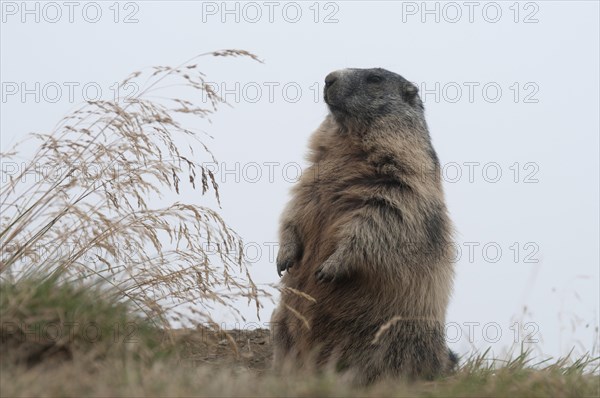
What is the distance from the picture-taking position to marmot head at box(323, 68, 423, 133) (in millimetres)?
5746

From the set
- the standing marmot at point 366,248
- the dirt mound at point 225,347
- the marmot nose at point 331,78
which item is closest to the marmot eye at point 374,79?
the standing marmot at point 366,248

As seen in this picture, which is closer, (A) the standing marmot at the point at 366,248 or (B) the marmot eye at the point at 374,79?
(A) the standing marmot at the point at 366,248

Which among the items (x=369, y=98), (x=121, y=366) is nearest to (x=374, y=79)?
(x=369, y=98)

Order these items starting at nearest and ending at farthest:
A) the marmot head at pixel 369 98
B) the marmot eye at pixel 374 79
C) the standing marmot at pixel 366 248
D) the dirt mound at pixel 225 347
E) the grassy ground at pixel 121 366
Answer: the grassy ground at pixel 121 366 < the dirt mound at pixel 225 347 < the standing marmot at pixel 366 248 < the marmot head at pixel 369 98 < the marmot eye at pixel 374 79

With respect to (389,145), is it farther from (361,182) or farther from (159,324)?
(159,324)

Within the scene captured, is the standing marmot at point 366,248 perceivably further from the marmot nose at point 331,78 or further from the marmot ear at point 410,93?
the marmot ear at point 410,93

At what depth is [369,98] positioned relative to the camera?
585cm

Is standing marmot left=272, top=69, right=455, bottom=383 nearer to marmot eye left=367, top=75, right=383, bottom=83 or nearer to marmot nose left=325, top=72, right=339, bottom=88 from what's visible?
marmot nose left=325, top=72, right=339, bottom=88

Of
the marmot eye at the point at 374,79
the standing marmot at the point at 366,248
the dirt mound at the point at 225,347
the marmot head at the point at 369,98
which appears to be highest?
the marmot eye at the point at 374,79

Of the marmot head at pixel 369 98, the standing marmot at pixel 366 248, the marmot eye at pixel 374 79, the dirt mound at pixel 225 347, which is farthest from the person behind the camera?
the marmot eye at pixel 374 79

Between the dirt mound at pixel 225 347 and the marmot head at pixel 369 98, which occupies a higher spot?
the marmot head at pixel 369 98

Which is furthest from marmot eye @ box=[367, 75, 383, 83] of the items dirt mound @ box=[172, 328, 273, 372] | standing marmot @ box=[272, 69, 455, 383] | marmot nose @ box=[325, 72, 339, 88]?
dirt mound @ box=[172, 328, 273, 372]

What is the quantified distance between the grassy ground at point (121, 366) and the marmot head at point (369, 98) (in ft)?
6.25

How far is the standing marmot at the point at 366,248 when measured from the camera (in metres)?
5.08
